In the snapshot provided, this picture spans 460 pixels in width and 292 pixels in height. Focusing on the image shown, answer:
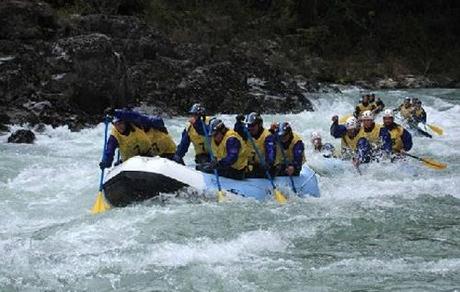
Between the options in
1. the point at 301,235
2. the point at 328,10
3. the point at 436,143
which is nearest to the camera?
the point at 301,235

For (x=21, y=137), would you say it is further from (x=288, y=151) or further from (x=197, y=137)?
(x=288, y=151)

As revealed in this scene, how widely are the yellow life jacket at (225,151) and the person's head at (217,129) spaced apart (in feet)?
0.22

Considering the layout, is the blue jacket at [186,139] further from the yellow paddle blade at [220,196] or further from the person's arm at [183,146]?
the yellow paddle blade at [220,196]

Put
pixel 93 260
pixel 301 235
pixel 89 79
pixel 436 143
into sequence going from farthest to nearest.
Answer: pixel 89 79 < pixel 436 143 < pixel 301 235 < pixel 93 260

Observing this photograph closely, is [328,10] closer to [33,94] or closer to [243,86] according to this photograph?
[243,86]

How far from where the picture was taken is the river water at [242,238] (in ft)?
21.2

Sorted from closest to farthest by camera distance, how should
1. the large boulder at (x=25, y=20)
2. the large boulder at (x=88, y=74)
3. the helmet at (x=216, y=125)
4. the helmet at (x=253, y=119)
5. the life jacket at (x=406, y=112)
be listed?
the helmet at (x=216, y=125) < the helmet at (x=253, y=119) < the life jacket at (x=406, y=112) < the large boulder at (x=88, y=74) < the large boulder at (x=25, y=20)

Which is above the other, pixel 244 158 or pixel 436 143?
pixel 244 158

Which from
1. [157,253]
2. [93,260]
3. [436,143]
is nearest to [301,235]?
[157,253]

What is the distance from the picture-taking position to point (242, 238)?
7684 mm

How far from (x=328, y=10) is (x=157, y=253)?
2932cm

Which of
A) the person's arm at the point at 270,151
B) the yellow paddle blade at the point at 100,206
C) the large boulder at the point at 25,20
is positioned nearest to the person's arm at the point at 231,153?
the person's arm at the point at 270,151

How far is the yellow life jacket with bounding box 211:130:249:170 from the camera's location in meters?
9.54

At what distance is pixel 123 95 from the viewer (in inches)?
703
